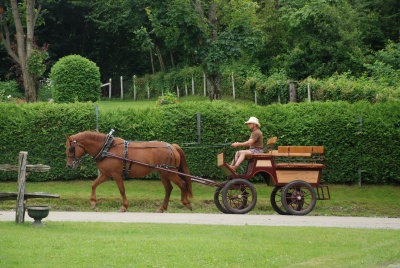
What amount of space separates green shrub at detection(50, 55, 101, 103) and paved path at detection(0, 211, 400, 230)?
13.4 m

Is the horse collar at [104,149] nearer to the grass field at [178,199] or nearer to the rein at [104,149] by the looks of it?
the rein at [104,149]

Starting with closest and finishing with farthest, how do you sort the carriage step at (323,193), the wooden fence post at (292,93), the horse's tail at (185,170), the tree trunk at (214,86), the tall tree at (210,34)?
the carriage step at (323,193) → the horse's tail at (185,170) → the wooden fence post at (292,93) → the tall tree at (210,34) → the tree trunk at (214,86)

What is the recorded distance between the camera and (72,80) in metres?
34.0

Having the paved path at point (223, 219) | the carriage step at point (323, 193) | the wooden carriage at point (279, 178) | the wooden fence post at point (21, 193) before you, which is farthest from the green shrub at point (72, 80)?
the wooden fence post at point (21, 193)

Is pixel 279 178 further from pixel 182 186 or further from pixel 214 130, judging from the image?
pixel 214 130

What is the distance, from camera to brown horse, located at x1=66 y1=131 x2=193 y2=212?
21.8 meters

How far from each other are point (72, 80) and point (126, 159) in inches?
511

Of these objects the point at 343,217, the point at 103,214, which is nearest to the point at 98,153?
the point at 103,214

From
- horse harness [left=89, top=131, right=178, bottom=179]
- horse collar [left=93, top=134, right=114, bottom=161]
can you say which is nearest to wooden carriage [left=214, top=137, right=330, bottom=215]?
horse harness [left=89, top=131, right=178, bottom=179]

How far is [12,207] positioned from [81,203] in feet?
6.66

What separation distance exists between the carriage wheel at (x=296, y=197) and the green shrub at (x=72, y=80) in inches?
580

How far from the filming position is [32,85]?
37.0 metres

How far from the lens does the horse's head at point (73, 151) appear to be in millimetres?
21859

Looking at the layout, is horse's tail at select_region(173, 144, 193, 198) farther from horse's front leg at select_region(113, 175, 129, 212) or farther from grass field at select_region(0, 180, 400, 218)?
horse's front leg at select_region(113, 175, 129, 212)
